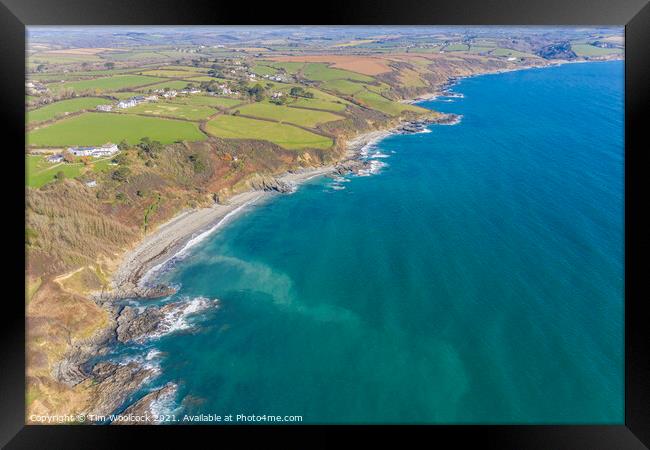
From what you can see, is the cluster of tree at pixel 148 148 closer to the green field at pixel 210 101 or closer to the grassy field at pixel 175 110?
the grassy field at pixel 175 110

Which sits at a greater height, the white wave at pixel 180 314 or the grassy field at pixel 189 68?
the grassy field at pixel 189 68

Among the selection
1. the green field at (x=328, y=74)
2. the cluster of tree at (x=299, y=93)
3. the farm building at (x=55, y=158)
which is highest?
the green field at (x=328, y=74)

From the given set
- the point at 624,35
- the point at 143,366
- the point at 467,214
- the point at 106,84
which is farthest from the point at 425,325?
the point at 106,84

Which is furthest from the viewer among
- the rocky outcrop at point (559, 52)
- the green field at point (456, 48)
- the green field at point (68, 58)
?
the green field at point (456, 48)

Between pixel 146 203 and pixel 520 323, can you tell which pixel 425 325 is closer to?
pixel 520 323

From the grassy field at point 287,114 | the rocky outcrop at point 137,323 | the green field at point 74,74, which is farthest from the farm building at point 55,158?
the green field at point 74,74

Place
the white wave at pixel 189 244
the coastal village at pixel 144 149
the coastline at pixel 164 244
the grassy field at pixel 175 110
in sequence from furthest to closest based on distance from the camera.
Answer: the grassy field at pixel 175 110, the white wave at pixel 189 244, the coastline at pixel 164 244, the coastal village at pixel 144 149

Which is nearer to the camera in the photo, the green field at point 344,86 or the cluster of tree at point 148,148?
the cluster of tree at point 148,148
